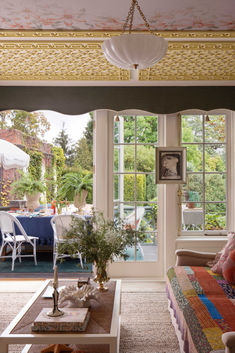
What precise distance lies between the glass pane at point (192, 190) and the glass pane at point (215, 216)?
0.20 meters

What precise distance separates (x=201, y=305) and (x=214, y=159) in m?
2.84

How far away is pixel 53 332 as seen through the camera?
2.23 metres

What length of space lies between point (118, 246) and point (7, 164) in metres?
5.07

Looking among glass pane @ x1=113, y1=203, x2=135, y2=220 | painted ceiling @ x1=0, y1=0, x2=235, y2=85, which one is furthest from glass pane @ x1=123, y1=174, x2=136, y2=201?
painted ceiling @ x1=0, y1=0, x2=235, y2=85

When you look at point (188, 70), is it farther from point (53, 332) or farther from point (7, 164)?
point (7, 164)

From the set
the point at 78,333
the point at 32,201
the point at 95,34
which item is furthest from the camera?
the point at 32,201

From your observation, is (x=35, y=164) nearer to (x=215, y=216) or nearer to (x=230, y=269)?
(x=215, y=216)

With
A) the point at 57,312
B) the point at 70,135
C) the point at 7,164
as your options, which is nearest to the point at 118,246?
the point at 57,312

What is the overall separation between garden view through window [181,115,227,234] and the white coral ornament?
8.71ft

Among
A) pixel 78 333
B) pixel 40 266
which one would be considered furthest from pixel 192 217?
pixel 78 333

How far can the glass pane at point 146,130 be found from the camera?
517cm

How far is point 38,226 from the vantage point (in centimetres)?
649

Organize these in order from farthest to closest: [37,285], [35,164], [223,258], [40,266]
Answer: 1. [35,164]
2. [40,266]
3. [37,285]
4. [223,258]

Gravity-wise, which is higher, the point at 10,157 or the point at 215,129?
the point at 215,129
